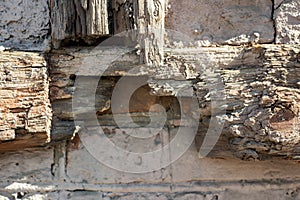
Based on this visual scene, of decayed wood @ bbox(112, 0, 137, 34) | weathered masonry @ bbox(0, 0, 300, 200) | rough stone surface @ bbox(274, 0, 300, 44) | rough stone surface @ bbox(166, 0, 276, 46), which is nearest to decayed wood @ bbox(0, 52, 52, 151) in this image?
weathered masonry @ bbox(0, 0, 300, 200)

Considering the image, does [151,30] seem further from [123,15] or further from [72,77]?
[72,77]

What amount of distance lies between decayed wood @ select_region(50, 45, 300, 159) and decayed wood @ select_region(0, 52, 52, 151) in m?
0.06

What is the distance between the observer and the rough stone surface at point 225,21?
4.89 feet

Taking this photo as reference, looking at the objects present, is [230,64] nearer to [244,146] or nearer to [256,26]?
[256,26]

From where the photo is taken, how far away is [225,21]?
4.92 feet

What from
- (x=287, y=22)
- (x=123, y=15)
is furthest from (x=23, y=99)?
(x=287, y=22)

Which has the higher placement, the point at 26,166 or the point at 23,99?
the point at 23,99

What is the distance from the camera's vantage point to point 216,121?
144 cm

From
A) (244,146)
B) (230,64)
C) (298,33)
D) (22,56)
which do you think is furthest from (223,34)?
(22,56)

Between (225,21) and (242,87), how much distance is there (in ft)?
0.75

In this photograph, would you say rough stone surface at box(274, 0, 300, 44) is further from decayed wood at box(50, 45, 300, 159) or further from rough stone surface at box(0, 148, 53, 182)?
rough stone surface at box(0, 148, 53, 182)

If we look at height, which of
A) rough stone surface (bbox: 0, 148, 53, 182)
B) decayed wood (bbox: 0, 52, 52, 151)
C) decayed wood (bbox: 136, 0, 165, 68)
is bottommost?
rough stone surface (bbox: 0, 148, 53, 182)

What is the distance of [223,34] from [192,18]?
114mm

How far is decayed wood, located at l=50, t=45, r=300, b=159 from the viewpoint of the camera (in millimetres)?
1399
